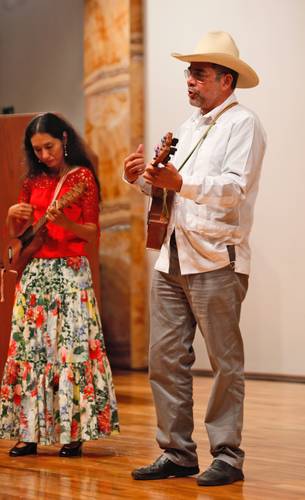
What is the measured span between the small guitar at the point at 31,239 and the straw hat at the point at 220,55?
35.6 inches

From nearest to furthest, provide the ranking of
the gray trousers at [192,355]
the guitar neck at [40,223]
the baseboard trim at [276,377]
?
the gray trousers at [192,355], the guitar neck at [40,223], the baseboard trim at [276,377]

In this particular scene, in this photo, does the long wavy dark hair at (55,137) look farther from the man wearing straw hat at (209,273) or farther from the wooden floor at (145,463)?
the wooden floor at (145,463)

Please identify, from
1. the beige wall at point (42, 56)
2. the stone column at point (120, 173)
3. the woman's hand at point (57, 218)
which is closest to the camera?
the woman's hand at point (57, 218)

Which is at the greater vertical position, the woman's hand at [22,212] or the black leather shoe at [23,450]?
the woman's hand at [22,212]

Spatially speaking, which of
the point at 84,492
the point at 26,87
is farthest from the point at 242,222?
the point at 26,87

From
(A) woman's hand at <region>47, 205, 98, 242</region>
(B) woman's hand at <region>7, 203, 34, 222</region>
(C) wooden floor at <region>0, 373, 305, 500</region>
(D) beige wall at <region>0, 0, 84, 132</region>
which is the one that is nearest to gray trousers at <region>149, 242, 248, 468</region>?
(C) wooden floor at <region>0, 373, 305, 500</region>

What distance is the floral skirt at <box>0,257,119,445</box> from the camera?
162 inches

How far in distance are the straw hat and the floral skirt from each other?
3.79 feet

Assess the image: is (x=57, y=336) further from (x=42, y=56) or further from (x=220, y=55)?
(x=42, y=56)

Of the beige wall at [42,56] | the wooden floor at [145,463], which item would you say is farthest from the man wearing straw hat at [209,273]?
the beige wall at [42,56]

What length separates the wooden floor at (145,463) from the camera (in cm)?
337

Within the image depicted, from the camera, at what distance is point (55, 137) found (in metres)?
4.24

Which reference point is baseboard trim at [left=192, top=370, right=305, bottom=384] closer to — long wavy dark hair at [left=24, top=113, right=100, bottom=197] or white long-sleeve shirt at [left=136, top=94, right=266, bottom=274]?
long wavy dark hair at [left=24, top=113, right=100, bottom=197]

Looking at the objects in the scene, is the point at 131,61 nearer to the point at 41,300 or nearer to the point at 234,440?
the point at 41,300
